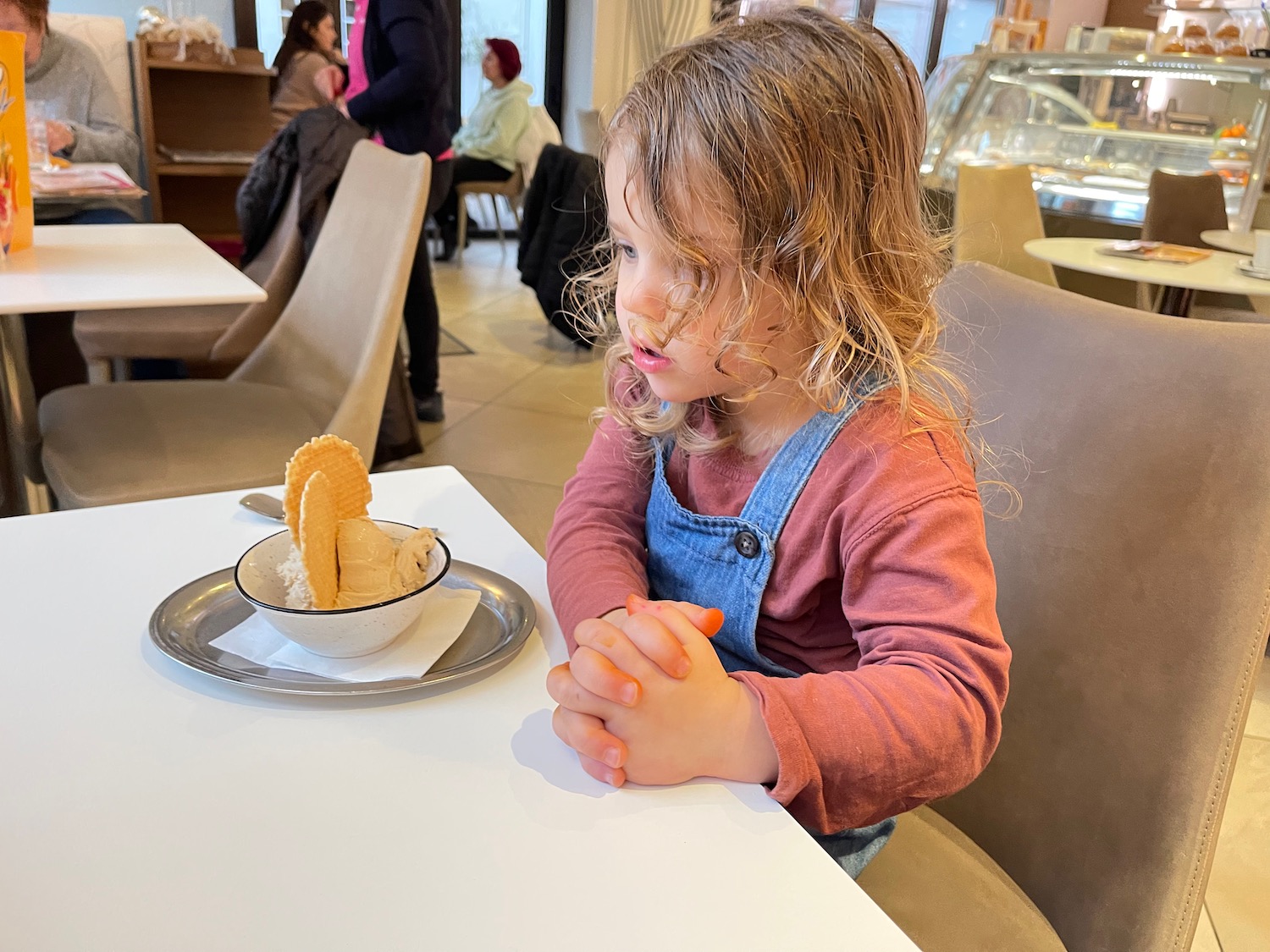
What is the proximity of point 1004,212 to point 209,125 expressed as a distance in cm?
366

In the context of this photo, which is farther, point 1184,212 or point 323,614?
point 1184,212

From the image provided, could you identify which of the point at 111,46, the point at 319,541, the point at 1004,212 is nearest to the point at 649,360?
the point at 319,541

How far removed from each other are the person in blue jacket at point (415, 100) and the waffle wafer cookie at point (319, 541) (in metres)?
2.25

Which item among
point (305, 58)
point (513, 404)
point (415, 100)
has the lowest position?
point (513, 404)

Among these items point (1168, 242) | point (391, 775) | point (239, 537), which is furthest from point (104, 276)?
point (1168, 242)

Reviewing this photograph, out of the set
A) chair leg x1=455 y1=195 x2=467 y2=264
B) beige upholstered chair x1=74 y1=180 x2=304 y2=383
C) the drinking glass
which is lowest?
chair leg x1=455 y1=195 x2=467 y2=264

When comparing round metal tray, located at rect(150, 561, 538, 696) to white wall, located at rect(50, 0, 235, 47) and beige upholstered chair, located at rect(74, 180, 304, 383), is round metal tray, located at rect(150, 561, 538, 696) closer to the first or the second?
beige upholstered chair, located at rect(74, 180, 304, 383)

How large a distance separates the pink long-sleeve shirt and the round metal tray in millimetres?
41

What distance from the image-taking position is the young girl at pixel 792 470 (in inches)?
22.2

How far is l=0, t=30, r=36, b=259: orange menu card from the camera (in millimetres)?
1299

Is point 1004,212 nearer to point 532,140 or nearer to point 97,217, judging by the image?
point 97,217

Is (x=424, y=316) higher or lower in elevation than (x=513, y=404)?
higher

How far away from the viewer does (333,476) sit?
645mm

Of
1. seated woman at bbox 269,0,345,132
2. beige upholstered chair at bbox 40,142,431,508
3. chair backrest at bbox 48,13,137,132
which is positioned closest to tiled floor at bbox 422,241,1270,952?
beige upholstered chair at bbox 40,142,431,508
